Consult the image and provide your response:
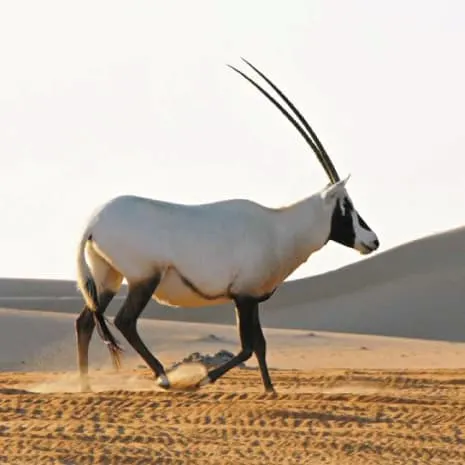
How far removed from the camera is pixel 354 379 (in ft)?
56.9

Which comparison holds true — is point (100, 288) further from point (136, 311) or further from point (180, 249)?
point (180, 249)

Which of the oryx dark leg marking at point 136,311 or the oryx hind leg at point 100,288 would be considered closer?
the oryx dark leg marking at point 136,311

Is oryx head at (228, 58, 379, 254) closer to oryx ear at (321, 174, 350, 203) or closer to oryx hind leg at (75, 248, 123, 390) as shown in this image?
oryx ear at (321, 174, 350, 203)

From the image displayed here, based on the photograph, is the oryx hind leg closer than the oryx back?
No

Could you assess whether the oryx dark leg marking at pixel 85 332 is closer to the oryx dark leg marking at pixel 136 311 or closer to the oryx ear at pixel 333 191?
the oryx dark leg marking at pixel 136 311

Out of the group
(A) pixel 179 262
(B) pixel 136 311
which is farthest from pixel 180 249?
(B) pixel 136 311

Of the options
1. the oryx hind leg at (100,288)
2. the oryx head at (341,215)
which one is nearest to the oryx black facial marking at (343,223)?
the oryx head at (341,215)

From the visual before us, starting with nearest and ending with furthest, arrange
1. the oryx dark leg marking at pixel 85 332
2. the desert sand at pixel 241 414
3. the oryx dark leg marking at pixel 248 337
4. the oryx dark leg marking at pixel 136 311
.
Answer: the desert sand at pixel 241 414
the oryx dark leg marking at pixel 136 311
the oryx dark leg marking at pixel 248 337
the oryx dark leg marking at pixel 85 332

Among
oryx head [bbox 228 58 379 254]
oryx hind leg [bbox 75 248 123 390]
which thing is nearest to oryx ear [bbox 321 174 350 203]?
oryx head [bbox 228 58 379 254]

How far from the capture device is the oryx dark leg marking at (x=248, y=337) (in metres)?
14.8

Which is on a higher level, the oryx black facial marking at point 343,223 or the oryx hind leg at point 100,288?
the oryx black facial marking at point 343,223

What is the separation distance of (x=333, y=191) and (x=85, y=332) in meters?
2.64

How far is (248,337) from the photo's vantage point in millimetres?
14930

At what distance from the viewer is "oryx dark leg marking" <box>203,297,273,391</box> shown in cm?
1476
